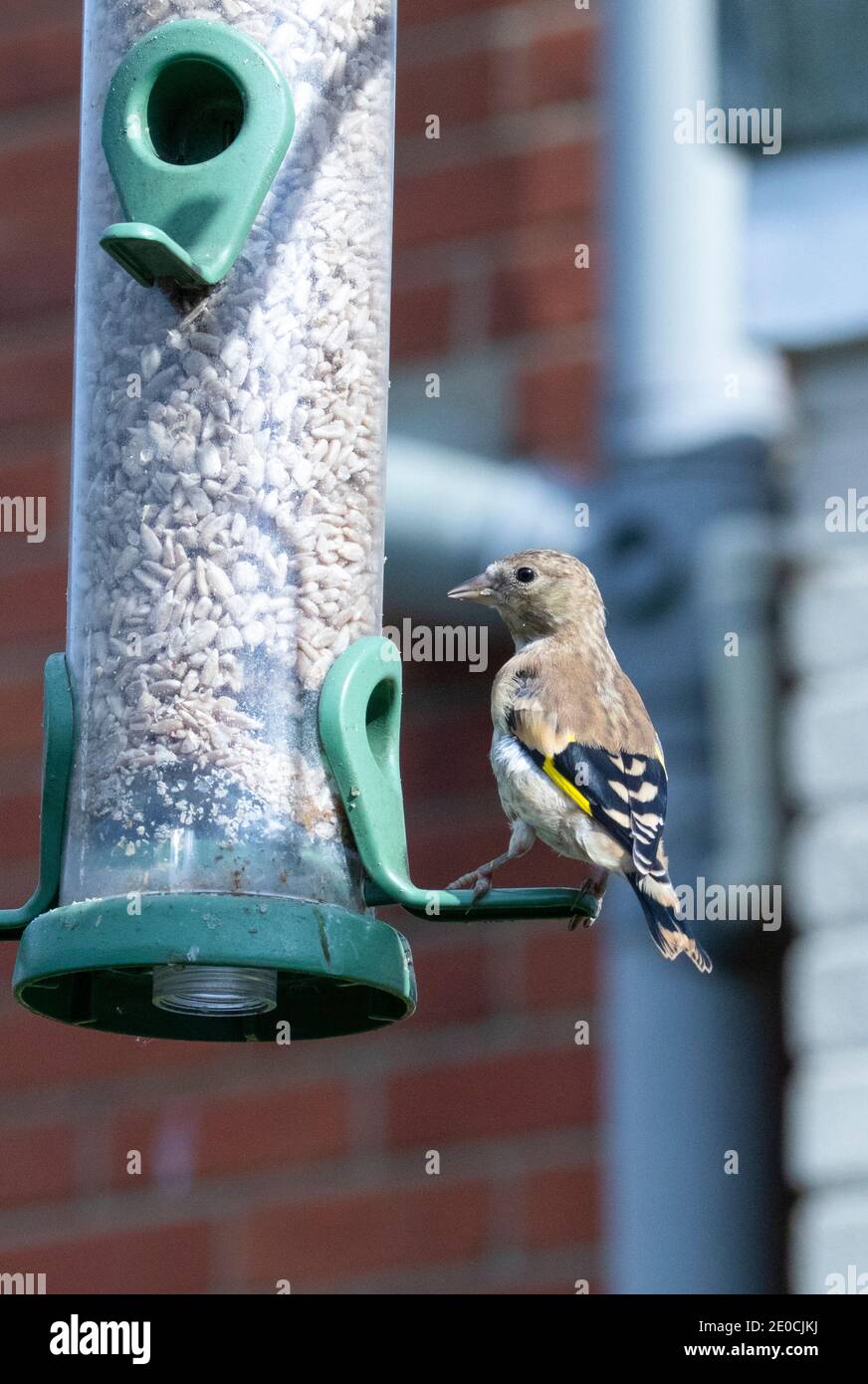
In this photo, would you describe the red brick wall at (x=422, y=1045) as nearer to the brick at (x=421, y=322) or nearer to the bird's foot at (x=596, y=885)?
the brick at (x=421, y=322)

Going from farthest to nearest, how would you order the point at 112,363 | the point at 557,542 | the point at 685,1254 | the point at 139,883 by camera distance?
1. the point at 685,1254
2. the point at 557,542
3. the point at 112,363
4. the point at 139,883

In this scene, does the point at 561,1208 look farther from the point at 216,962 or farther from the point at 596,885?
the point at 216,962

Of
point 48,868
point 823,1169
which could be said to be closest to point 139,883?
point 48,868

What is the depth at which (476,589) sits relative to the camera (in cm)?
446

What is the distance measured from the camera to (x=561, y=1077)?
546cm

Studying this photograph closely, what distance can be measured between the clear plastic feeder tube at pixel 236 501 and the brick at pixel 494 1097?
160 cm

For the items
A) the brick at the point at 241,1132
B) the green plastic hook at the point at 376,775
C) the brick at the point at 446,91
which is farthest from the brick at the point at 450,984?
the brick at the point at 446,91

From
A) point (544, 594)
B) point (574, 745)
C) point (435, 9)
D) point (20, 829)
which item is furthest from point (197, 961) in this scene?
point (435, 9)

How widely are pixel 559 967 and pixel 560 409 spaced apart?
1.11 meters

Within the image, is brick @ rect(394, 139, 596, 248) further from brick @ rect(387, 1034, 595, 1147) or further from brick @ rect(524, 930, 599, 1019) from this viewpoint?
brick @ rect(387, 1034, 595, 1147)

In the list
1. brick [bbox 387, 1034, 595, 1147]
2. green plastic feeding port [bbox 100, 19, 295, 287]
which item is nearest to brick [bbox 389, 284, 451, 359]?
brick [bbox 387, 1034, 595, 1147]

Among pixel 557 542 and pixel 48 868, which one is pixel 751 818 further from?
pixel 48 868

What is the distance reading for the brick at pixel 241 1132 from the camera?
5.72 meters
